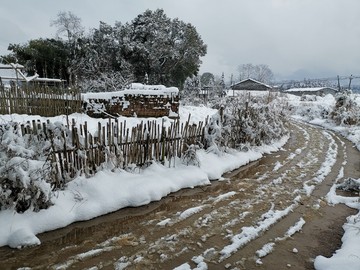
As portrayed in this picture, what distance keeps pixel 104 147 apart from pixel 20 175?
4.99ft

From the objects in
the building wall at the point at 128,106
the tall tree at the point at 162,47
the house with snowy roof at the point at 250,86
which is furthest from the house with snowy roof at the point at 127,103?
the house with snowy roof at the point at 250,86

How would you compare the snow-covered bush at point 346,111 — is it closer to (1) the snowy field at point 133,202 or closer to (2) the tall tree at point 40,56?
(1) the snowy field at point 133,202

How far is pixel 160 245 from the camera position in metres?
3.26

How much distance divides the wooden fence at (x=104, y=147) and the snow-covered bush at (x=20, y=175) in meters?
0.35

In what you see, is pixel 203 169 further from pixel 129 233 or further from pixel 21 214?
pixel 21 214

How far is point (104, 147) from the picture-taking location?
4.79 meters

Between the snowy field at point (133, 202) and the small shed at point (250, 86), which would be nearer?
the snowy field at point (133, 202)

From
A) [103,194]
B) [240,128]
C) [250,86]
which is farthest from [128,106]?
[250,86]

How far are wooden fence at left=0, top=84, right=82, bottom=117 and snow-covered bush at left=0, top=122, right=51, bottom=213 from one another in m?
5.31

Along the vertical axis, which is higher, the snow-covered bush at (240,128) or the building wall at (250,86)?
the building wall at (250,86)

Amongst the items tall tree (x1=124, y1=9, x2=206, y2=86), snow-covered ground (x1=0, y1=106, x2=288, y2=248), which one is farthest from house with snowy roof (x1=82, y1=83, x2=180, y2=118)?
tall tree (x1=124, y1=9, x2=206, y2=86)

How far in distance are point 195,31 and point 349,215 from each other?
1982 cm

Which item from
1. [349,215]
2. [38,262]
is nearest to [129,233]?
[38,262]

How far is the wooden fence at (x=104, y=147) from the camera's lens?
4.30 meters
